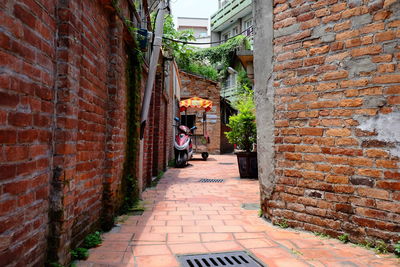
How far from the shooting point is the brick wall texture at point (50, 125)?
1250 mm

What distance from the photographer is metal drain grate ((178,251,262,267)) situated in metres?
1.97

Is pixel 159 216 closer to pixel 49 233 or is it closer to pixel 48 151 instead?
pixel 49 233

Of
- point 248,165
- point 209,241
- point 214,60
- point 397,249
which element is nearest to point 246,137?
point 248,165

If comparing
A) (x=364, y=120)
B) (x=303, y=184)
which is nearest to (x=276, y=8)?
(x=364, y=120)

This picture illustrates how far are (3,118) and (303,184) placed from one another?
258 cm

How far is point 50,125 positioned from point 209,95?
13688 millimetres

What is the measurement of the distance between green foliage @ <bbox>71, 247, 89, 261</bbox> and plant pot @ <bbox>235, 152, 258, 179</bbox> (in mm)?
4674

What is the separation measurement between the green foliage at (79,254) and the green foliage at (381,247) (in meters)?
2.37

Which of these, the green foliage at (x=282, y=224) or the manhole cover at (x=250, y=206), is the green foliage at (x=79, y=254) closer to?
the green foliage at (x=282, y=224)

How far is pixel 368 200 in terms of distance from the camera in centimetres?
233

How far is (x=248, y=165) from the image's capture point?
6359 millimetres

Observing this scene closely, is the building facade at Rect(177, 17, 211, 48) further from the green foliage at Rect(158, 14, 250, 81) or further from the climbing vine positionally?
the climbing vine

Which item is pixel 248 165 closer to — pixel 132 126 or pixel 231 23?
pixel 132 126

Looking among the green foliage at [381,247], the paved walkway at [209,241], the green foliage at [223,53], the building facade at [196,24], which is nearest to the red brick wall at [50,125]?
the paved walkway at [209,241]
